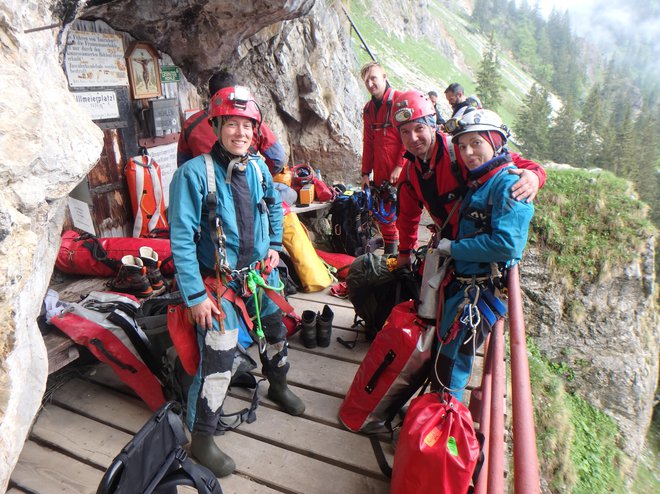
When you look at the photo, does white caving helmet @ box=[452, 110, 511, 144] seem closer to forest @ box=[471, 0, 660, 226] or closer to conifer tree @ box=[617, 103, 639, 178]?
forest @ box=[471, 0, 660, 226]

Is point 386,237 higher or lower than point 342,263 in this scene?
higher

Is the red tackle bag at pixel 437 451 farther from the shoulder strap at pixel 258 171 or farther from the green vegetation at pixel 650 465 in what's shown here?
the green vegetation at pixel 650 465

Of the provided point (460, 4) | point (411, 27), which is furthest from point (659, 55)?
point (411, 27)

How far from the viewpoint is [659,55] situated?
5812 inches

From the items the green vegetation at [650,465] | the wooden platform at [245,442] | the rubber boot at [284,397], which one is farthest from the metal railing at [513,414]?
the green vegetation at [650,465]

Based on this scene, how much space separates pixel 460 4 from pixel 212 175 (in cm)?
14103

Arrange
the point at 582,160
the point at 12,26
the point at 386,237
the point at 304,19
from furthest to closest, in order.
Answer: the point at 582,160, the point at 304,19, the point at 386,237, the point at 12,26

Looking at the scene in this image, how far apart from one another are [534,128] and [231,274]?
170 ft

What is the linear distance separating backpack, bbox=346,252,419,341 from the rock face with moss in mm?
11182

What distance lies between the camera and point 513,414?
5.30ft

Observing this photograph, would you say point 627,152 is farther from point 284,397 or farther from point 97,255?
point 97,255

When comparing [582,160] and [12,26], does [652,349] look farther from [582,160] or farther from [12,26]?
[582,160]

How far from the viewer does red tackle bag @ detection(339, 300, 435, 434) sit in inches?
115

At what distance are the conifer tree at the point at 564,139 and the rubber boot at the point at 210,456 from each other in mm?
50677
